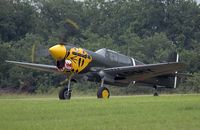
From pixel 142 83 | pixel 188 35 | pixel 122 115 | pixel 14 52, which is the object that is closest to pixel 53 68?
pixel 142 83

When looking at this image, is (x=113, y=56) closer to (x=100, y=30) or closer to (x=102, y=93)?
(x=102, y=93)

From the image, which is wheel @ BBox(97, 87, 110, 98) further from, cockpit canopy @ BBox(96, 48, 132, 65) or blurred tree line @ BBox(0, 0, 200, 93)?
blurred tree line @ BBox(0, 0, 200, 93)

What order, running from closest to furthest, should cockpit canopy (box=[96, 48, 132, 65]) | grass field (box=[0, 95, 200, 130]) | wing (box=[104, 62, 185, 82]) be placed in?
grass field (box=[0, 95, 200, 130])
wing (box=[104, 62, 185, 82])
cockpit canopy (box=[96, 48, 132, 65])

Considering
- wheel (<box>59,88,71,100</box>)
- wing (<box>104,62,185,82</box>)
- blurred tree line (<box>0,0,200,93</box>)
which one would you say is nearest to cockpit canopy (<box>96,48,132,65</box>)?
wing (<box>104,62,185,82</box>)

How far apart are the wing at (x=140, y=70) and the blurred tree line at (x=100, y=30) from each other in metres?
12.8

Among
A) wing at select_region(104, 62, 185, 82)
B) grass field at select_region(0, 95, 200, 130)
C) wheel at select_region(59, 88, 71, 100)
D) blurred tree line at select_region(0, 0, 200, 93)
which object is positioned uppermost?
blurred tree line at select_region(0, 0, 200, 93)

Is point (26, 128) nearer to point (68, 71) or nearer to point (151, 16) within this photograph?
point (68, 71)

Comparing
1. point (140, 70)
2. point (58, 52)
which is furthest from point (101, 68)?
point (58, 52)

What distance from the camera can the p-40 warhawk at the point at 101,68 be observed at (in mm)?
24375

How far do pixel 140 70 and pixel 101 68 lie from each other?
5.33 feet

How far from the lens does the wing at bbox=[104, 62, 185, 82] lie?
25.6 metres

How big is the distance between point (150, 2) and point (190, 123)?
62.5 m

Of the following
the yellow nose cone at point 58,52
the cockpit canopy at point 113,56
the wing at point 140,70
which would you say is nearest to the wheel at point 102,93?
the wing at point 140,70

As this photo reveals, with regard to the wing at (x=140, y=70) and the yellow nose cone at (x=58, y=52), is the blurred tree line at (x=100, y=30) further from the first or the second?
the yellow nose cone at (x=58, y=52)
